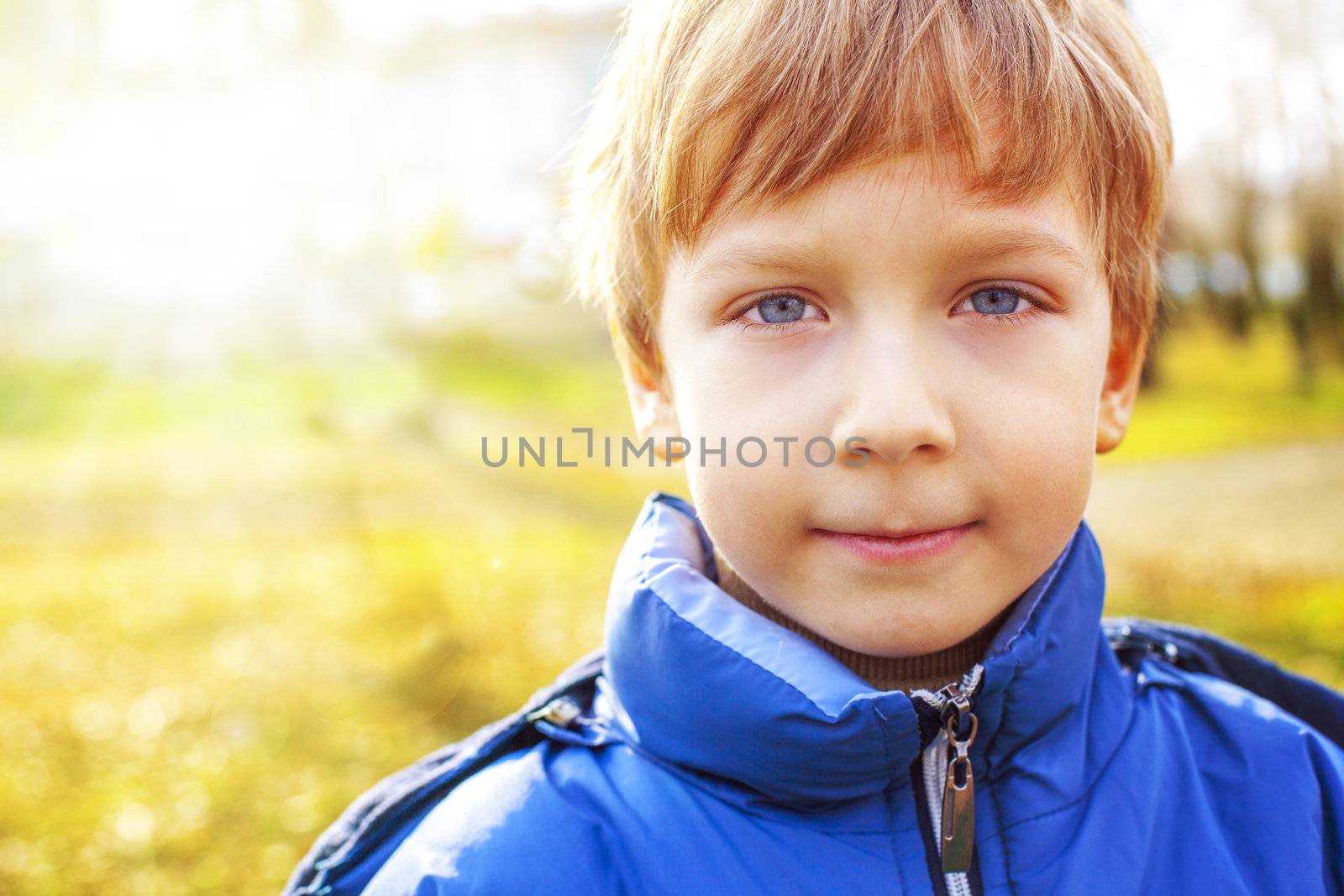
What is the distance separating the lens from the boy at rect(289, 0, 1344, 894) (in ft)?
3.79

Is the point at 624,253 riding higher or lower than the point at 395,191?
lower

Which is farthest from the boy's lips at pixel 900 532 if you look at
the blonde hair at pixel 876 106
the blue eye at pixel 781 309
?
the blonde hair at pixel 876 106

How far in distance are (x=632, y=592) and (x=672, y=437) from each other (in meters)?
0.24

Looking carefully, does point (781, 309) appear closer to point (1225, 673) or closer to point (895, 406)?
point (895, 406)

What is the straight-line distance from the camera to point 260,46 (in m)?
4.57

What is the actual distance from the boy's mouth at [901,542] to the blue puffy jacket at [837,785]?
5.3 inches

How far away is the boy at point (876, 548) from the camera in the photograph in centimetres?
116

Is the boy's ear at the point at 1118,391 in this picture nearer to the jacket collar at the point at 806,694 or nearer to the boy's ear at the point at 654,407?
the jacket collar at the point at 806,694

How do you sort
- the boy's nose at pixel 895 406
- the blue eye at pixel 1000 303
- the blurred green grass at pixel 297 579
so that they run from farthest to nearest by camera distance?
the blurred green grass at pixel 297 579, the blue eye at pixel 1000 303, the boy's nose at pixel 895 406

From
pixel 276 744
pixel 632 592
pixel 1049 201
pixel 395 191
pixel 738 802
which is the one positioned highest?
pixel 395 191

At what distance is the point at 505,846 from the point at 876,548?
1.74 ft

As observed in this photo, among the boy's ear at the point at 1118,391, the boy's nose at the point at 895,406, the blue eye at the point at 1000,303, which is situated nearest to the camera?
the boy's nose at the point at 895,406

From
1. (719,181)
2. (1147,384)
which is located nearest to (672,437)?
(719,181)

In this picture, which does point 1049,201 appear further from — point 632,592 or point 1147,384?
point 1147,384
